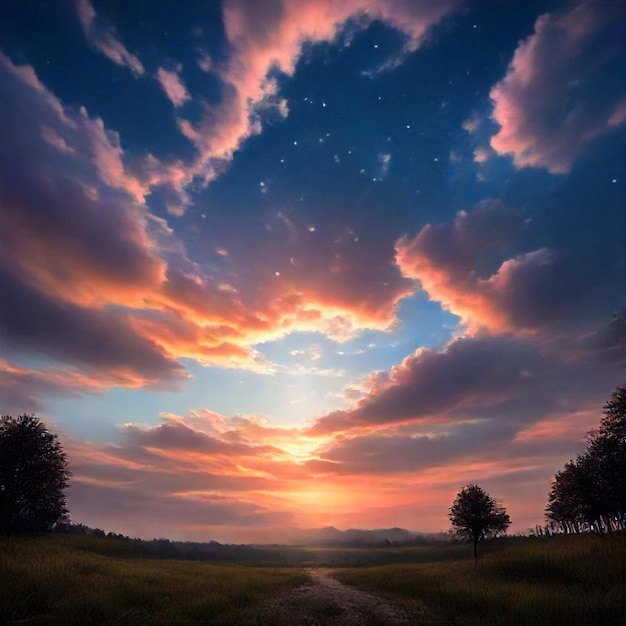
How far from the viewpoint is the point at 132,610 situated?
17062mm

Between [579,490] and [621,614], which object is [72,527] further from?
[621,614]

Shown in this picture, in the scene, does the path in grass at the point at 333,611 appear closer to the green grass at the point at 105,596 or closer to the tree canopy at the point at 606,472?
the green grass at the point at 105,596

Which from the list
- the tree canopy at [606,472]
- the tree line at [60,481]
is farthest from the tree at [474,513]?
the tree canopy at [606,472]

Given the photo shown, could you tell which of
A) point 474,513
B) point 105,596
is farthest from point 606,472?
point 105,596

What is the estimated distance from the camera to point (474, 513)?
1799 inches

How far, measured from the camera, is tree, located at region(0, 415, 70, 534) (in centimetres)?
3762

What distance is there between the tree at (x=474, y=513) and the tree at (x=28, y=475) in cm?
4538

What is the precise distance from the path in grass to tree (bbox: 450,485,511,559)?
85.0 ft

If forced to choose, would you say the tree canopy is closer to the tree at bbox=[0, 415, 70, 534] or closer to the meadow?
the meadow

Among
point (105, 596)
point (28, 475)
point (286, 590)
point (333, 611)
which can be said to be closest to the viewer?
point (105, 596)

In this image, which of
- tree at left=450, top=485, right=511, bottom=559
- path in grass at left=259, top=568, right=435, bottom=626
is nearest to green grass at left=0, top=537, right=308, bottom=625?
path in grass at left=259, top=568, right=435, bottom=626

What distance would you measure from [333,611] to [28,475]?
34751mm

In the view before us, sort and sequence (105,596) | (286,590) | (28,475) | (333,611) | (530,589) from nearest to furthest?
(105,596), (333,611), (530,589), (286,590), (28,475)

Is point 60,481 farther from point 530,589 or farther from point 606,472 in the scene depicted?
point 606,472
